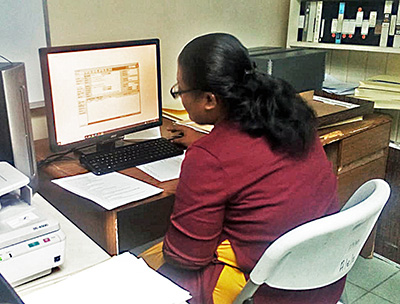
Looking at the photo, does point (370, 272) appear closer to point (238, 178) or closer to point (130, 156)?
point (130, 156)

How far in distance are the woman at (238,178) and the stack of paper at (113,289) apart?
0.22 m

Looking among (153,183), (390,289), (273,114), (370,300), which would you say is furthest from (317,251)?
(390,289)

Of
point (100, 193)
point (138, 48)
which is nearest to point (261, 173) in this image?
point (100, 193)

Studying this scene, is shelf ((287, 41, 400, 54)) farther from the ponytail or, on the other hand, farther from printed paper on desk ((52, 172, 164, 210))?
printed paper on desk ((52, 172, 164, 210))

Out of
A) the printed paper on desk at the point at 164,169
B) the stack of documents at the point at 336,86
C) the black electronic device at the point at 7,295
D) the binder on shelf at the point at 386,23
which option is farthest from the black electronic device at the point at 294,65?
the black electronic device at the point at 7,295

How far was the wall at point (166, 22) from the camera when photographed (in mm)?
1814

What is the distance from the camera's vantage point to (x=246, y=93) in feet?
3.92

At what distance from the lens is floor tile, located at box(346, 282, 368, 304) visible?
2123mm

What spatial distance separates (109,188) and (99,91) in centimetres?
40

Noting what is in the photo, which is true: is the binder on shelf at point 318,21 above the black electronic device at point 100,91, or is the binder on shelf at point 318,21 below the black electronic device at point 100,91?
above

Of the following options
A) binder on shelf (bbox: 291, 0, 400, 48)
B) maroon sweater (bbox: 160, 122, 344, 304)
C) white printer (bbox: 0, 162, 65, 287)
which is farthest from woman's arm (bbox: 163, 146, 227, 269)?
binder on shelf (bbox: 291, 0, 400, 48)

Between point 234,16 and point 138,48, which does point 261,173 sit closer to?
point 138,48

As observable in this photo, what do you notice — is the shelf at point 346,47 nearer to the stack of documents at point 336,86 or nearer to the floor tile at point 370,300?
the stack of documents at point 336,86

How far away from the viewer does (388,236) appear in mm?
2402
